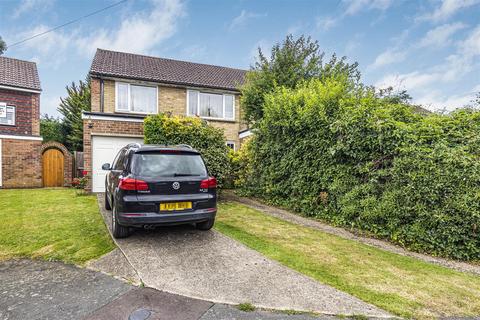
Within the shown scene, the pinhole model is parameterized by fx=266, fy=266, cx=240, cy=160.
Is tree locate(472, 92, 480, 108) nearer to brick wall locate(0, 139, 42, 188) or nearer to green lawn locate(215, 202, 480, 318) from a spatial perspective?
green lawn locate(215, 202, 480, 318)

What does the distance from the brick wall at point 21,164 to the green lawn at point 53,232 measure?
19.4 feet

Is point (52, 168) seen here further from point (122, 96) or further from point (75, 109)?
point (75, 109)

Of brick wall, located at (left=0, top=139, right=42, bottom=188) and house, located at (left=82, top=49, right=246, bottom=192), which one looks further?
brick wall, located at (left=0, top=139, right=42, bottom=188)

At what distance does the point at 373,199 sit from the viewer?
233 inches

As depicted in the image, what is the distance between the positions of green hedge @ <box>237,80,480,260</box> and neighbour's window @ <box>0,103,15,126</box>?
47.4ft

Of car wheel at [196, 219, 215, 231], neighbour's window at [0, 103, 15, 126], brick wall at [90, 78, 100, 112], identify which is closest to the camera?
car wheel at [196, 219, 215, 231]

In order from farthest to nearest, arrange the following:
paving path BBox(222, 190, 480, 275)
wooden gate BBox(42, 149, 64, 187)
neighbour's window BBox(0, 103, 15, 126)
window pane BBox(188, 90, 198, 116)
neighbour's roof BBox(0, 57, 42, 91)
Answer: neighbour's roof BBox(0, 57, 42, 91) < window pane BBox(188, 90, 198, 116) < neighbour's window BBox(0, 103, 15, 126) < wooden gate BBox(42, 149, 64, 187) < paving path BBox(222, 190, 480, 275)

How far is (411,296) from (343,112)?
460 cm

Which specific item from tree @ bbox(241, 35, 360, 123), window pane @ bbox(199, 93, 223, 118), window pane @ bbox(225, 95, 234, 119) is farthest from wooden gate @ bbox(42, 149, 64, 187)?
tree @ bbox(241, 35, 360, 123)

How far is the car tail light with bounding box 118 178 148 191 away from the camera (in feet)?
14.4

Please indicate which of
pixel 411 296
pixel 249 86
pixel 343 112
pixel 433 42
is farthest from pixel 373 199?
pixel 433 42

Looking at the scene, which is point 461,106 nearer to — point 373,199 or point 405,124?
point 405,124

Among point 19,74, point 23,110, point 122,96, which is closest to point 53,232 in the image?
point 122,96

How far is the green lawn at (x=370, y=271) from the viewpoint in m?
3.12
